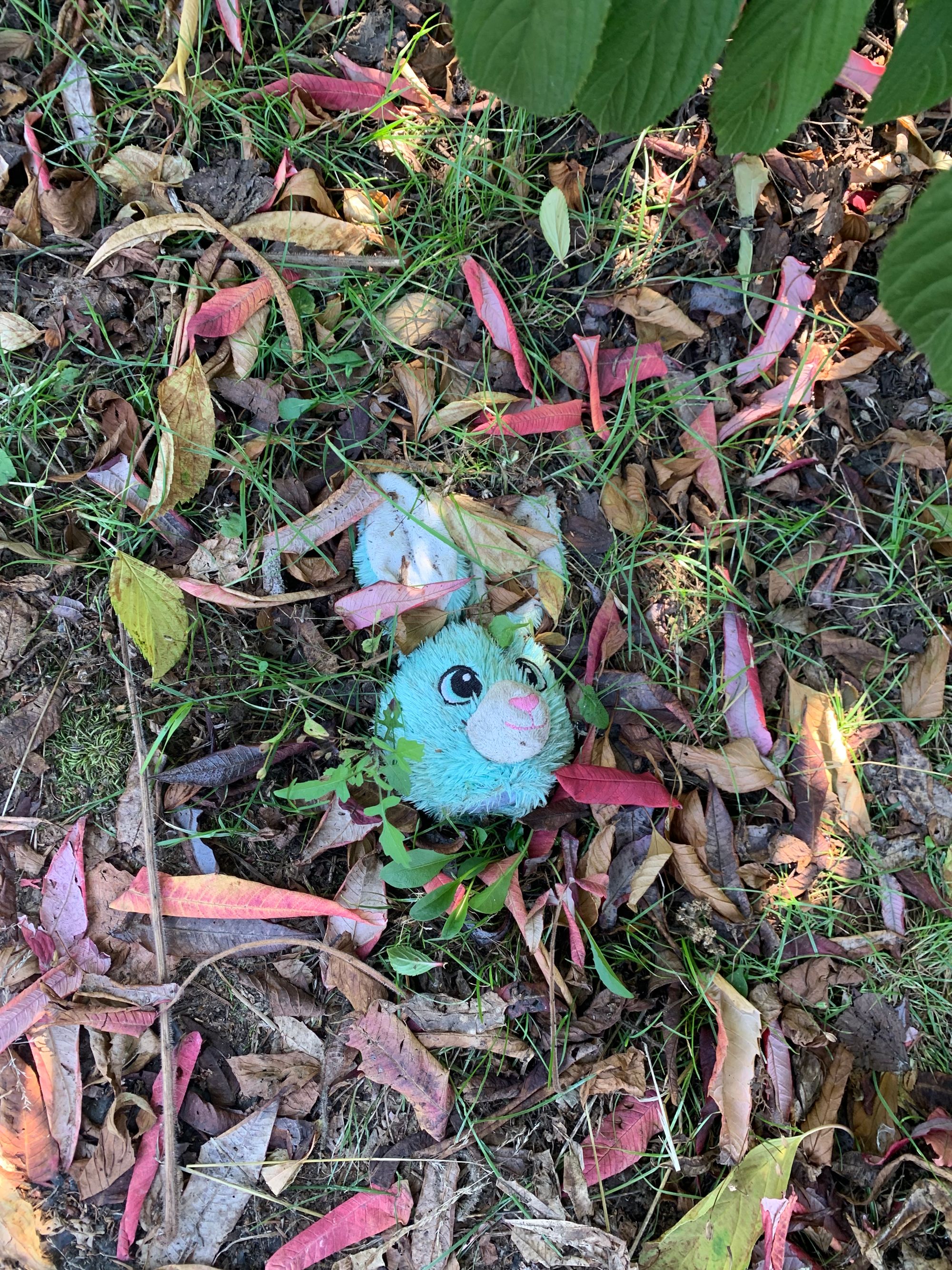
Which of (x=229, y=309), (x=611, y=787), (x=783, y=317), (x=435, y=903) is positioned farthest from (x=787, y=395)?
(x=435, y=903)

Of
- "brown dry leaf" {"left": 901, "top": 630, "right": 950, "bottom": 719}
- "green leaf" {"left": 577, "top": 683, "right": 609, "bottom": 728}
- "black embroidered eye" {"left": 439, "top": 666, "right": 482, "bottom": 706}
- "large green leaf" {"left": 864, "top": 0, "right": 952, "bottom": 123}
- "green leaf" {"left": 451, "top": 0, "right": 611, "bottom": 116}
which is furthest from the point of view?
"brown dry leaf" {"left": 901, "top": 630, "right": 950, "bottom": 719}

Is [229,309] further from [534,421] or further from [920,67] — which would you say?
[920,67]

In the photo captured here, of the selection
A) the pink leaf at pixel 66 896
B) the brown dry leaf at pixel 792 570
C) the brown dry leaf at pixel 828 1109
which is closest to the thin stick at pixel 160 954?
the pink leaf at pixel 66 896

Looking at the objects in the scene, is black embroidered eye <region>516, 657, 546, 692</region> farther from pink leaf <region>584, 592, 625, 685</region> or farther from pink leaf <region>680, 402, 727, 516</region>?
pink leaf <region>680, 402, 727, 516</region>

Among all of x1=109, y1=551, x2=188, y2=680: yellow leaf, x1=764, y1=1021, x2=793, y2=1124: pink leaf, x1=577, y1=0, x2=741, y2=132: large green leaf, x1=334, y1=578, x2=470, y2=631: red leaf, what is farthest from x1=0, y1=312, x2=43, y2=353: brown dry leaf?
x1=764, y1=1021, x2=793, y2=1124: pink leaf

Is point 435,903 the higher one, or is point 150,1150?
point 435,903

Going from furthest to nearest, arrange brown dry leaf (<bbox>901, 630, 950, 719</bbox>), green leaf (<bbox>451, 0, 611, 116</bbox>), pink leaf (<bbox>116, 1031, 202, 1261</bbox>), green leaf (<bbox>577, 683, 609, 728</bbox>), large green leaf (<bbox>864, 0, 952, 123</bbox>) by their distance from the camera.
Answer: brown dry leaf (<bbox>901, 630, 950, 719</bbox>) < green leaf (<bbox>577, 683, 609, 728</bbox>) < pink leaf (<bbox>116, 1031, 202, 1261</bbox>) < large green leaf (<bbox>864, 0, 952, 123</bbox>) < green leaf (<bbox>451, 0, 611, 116</bbox>)
